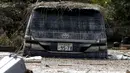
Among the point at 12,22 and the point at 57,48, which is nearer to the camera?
the point at 57,48

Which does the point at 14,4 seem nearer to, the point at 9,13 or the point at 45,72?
the point at 9,13

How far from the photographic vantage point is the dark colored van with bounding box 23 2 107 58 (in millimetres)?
6008

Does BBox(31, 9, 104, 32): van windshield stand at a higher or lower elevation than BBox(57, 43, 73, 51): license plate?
higher

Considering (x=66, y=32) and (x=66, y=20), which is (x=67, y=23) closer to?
(x=66, y=20)

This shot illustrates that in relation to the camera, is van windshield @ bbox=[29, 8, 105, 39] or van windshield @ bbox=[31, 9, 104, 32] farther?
van windshield @ bbox=[31, 9, 104, 32]

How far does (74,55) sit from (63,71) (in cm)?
232

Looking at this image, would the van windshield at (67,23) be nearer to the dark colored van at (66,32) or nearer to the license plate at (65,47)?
the dark colored van at (66,32)

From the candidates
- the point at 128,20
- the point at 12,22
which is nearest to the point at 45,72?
the point at 12,22

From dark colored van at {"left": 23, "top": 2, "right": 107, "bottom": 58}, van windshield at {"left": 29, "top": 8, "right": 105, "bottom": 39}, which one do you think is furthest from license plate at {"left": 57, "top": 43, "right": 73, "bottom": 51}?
van windshield at {"left": 29, "top": 8, "right": 105, "bottom": 39}

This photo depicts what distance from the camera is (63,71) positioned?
3.89 meters

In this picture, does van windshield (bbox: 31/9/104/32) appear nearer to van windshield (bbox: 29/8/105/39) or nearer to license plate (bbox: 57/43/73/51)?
van windshield (bbox: 29/8/105/39)

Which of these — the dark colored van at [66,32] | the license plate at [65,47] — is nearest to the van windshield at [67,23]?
the dark colored van at [66,32]

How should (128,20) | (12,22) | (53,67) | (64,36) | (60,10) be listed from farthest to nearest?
(128,20) < (12,22) < (60,10) < (64,36) < (53,67)

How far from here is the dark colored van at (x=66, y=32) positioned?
19.7 ft
